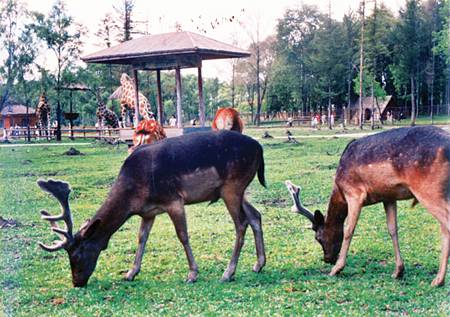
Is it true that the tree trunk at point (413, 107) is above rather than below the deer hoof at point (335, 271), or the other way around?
above

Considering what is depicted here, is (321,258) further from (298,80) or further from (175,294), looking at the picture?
(298,80)

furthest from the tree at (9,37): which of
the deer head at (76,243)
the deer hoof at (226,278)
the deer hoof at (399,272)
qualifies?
the deer hoof at (399,272)

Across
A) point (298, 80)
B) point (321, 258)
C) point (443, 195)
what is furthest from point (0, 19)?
point (443, 195)

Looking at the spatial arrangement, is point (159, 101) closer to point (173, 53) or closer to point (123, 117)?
point (173, 53)

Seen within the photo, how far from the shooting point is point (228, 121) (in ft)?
18.7

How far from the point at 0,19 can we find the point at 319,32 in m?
4.09

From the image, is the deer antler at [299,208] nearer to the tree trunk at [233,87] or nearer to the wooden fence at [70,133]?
the tree trunk at [233,87]

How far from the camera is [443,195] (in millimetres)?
3795

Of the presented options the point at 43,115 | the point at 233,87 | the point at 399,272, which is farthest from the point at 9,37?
the point at 399,272

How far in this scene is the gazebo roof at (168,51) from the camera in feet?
20.8

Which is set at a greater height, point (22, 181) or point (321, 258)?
point (22, 181)

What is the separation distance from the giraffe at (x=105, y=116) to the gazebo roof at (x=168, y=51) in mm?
904

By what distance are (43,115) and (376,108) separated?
4.94m

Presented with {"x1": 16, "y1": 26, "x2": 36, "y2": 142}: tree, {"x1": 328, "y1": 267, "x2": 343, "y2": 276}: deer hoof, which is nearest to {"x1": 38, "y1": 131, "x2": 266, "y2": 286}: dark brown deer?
{"x1": 328, "y1": 267, "x2": 343, "y2": 276}: deer hoof
